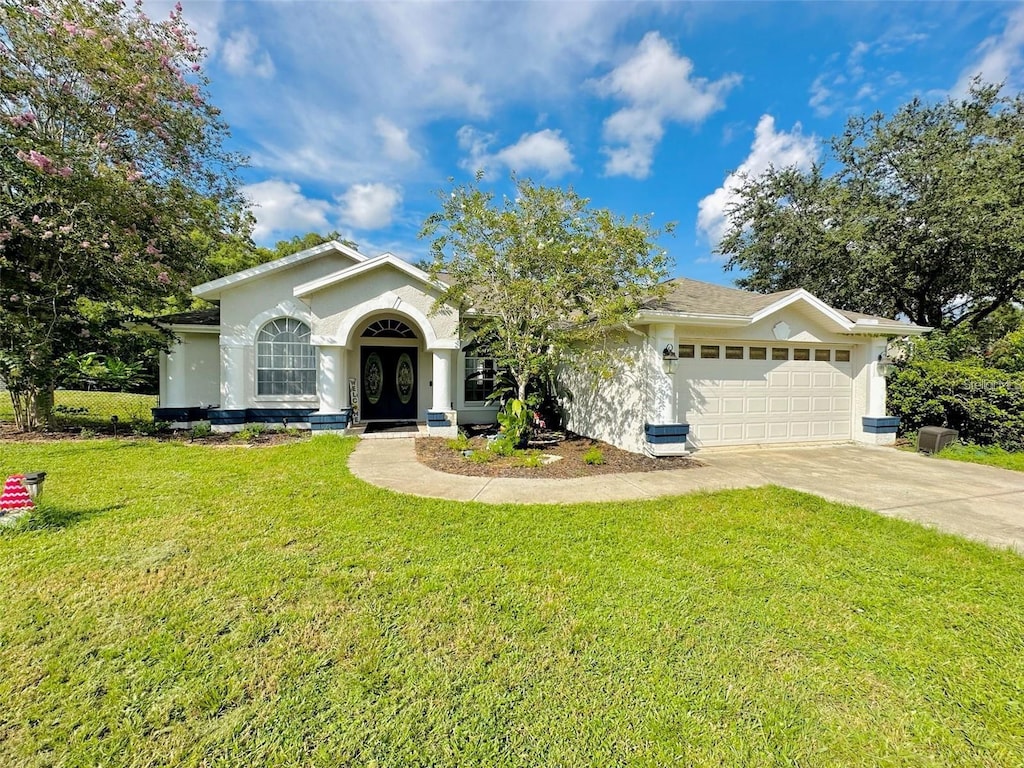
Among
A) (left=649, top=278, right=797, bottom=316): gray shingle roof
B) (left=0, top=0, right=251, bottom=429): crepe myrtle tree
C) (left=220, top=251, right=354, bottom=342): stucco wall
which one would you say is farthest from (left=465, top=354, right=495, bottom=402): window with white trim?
(left=0, top=0, right=251, bottom=429): crepe myrtle tree

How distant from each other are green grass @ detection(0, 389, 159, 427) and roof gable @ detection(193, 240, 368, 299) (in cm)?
421

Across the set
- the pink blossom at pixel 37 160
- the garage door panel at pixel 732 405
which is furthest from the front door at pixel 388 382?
the garage door panel at pixel 732 405

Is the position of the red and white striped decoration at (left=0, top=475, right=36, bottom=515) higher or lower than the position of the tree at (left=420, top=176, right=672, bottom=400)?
lower

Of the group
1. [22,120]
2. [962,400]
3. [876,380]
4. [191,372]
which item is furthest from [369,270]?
[962,400]

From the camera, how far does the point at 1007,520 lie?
525 cm

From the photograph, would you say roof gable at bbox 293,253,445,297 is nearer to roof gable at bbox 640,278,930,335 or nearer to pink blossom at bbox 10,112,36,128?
roof gable at bbox 640,278,930,335

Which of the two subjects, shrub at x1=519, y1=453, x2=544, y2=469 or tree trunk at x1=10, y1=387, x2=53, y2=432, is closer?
shrub at x1=519, y1=453, x2=544, y2=469

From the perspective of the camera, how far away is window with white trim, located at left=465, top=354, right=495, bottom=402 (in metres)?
12.7

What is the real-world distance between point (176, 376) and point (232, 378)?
75.1 inches

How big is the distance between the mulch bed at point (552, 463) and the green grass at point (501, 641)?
228 centimetres

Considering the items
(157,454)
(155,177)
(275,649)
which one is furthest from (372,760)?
(155,177)

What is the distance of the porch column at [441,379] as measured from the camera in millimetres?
10680

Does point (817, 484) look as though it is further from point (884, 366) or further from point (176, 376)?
point (176, 376)

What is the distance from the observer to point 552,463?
8055 mm
